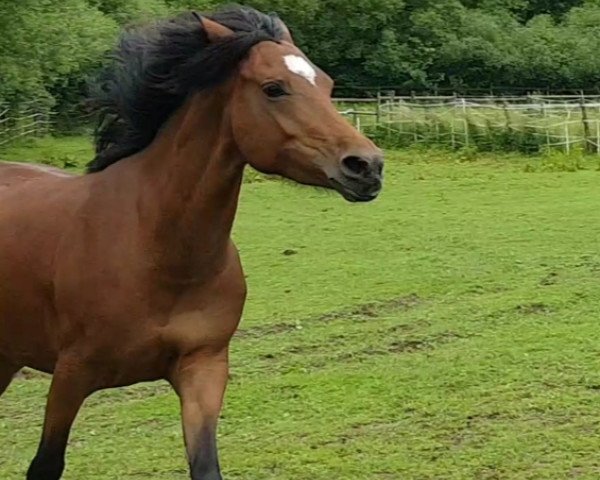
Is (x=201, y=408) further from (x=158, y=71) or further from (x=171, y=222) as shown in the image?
(x=158, y=71)

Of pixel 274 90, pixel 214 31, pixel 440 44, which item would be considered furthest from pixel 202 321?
pixel 440 44

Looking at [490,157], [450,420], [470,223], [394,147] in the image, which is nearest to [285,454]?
[450,420]

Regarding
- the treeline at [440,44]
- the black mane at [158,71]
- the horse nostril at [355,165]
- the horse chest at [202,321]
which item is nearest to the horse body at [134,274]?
the horse chest at [202,321]

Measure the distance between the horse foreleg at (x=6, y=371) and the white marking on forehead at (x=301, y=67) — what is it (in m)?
2.06

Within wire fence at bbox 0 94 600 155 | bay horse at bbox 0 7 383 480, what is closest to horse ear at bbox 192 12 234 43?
bay horse at bbox 0 7 383 480

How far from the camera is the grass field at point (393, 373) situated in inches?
218

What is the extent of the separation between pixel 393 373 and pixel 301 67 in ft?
11.9

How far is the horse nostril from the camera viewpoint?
3514 millimetres

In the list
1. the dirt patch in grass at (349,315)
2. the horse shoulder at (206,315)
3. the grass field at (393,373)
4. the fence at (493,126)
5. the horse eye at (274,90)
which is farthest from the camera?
the fence at (493,126)

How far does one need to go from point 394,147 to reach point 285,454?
2202 centimetres

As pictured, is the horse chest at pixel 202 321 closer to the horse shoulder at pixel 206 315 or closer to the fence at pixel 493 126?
the horse shoulder at pixel 206 315

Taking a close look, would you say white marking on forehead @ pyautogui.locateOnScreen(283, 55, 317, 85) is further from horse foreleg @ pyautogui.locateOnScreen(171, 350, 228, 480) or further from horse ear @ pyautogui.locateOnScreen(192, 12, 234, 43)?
horse foreleg @ pyautogui.locateOnScreen(171, 350, 228, 480)

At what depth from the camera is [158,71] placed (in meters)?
4.26

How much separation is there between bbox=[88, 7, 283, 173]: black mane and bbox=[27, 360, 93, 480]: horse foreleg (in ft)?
2.71
